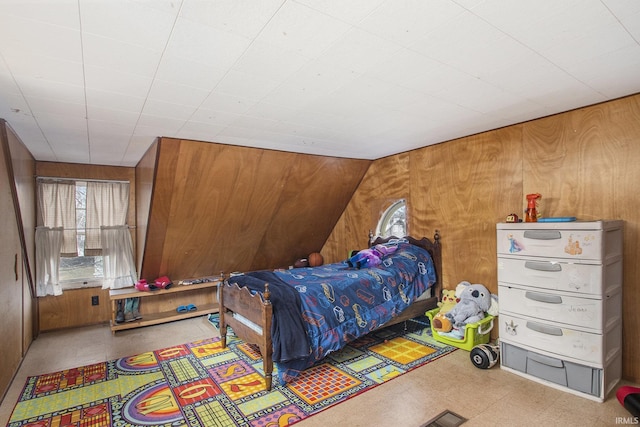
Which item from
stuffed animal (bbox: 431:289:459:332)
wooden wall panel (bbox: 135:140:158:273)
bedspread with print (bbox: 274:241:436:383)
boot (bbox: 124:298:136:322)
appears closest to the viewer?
bedspread with print (bbox: 274:241:436:383)

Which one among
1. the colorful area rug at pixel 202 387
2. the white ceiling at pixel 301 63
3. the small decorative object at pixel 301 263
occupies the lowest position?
the colorful area rug at pixel 202 387

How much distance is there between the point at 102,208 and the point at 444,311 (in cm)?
475

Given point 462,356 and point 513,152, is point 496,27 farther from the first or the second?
point 462,356

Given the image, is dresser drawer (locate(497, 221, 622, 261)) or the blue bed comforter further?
the blue bed comforter

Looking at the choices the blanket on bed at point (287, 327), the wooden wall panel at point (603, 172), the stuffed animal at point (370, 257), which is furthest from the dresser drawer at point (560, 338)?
the blanket on bed at point (287, 327)

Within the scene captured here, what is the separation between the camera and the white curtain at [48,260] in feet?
13.6

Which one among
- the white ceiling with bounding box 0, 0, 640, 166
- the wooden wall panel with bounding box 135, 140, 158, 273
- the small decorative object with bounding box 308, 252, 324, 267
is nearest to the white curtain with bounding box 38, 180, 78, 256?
the wooden wall panel with bounding box 135, 140, 158, 273

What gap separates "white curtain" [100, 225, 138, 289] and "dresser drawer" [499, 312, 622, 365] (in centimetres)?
476

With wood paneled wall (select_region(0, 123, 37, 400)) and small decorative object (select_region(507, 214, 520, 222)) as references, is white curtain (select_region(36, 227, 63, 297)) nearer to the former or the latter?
wood paneled wall (select_region(0, 123, 37, 400))

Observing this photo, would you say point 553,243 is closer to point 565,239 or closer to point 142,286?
point 565,239

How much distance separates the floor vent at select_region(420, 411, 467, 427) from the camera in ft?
7.33

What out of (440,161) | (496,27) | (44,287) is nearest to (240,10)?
(496,27)

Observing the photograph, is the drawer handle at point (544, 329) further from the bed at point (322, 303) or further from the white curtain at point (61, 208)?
the white curtain at point (61, 208)

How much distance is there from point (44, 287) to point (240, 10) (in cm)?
460
